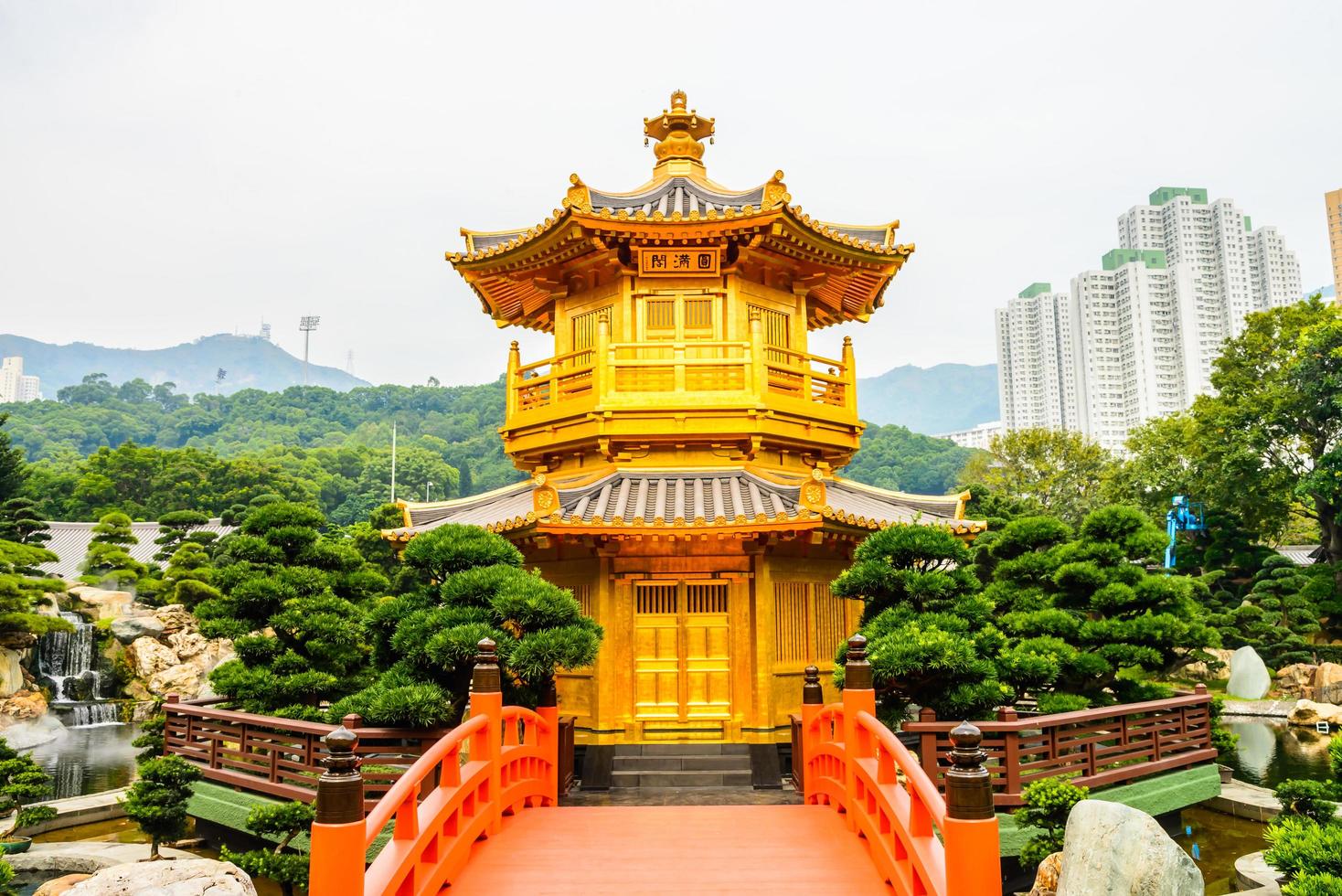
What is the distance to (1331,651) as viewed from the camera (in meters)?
25.4

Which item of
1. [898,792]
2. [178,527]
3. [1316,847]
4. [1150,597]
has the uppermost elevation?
[178,527]

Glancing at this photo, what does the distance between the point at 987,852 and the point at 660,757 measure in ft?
21.0

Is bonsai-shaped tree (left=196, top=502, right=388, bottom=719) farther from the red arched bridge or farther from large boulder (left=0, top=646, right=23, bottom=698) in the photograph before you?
large boulder (left=0, top=646, right=23, bottom=698)

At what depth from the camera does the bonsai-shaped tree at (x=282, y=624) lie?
10.3 meters

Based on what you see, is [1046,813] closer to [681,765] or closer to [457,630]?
[681,765]

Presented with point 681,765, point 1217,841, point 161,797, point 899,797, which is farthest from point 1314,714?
point 161,797

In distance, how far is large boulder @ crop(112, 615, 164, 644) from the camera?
26531 millimetres

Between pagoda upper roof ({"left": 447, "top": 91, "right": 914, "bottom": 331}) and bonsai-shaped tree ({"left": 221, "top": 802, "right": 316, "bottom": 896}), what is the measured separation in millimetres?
7324

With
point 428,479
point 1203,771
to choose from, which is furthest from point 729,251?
point 428,479

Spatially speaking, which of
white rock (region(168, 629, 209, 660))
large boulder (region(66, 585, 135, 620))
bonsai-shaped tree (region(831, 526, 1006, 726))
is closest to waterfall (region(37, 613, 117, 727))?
large boulder (region(66, 585, 135, 620))

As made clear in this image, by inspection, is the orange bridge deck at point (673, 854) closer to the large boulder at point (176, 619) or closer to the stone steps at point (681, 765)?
the stone steps at point (681, 765)

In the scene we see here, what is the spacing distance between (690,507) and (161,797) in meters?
6.61

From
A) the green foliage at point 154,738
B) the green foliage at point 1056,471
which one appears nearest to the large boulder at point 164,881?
the green foliage at point 154,738

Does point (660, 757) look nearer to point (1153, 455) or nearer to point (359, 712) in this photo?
point (359, 712)
